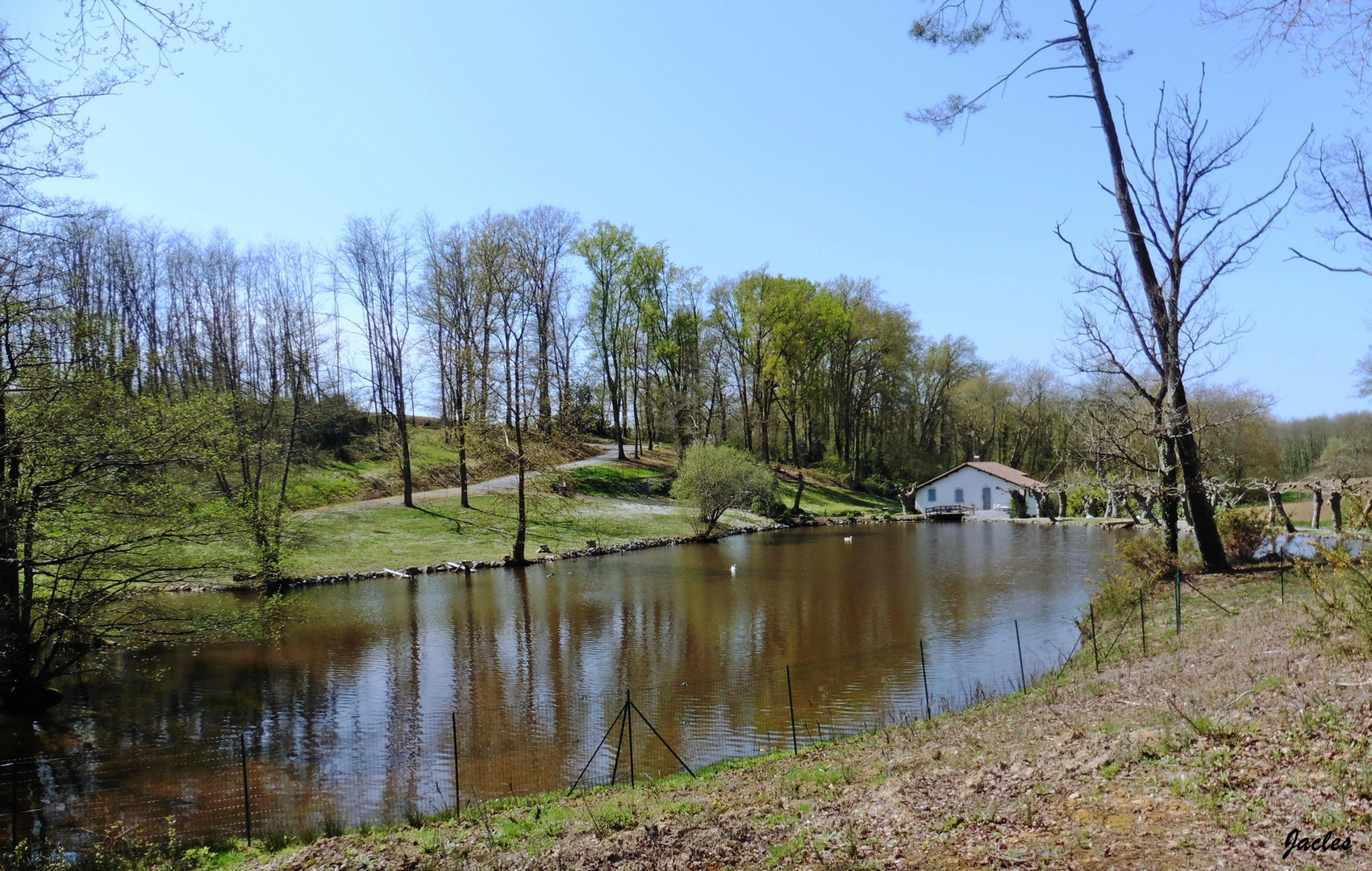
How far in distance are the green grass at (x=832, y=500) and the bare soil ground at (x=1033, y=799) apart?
4146 centimetres

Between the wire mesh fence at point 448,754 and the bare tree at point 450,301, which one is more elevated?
the bare tree at point 450,301

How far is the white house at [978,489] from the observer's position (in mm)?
53125

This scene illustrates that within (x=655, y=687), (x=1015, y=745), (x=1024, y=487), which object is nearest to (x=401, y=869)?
(x=1015, y=745)

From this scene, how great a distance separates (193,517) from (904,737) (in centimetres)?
1309

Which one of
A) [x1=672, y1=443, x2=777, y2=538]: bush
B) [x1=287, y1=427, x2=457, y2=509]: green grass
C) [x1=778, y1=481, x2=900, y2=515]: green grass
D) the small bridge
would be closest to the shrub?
[x1=672, y1=443, x2=777, y2=538]: bush

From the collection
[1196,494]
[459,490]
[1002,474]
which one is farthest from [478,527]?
[1002,474]

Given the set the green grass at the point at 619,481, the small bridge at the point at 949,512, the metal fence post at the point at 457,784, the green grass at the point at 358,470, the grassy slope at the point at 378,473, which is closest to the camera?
the metal fence post at the point at 457,784

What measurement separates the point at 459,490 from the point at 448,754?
3316 cm

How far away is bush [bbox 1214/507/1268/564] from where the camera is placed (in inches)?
711

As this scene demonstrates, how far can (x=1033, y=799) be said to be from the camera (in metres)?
6.04

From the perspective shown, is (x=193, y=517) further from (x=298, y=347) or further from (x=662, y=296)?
(x=662, y=296)

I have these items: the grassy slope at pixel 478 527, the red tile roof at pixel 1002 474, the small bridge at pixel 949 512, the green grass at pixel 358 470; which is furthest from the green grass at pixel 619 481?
the red tile roof at pixel 1002 474

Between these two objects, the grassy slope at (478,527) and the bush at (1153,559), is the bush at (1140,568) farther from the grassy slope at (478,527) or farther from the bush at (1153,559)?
the grassy slope at (478,527)

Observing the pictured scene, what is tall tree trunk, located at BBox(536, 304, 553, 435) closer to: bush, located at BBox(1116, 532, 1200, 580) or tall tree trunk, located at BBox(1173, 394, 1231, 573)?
bush, located at BBox(1116, 532, 1200, 580)
